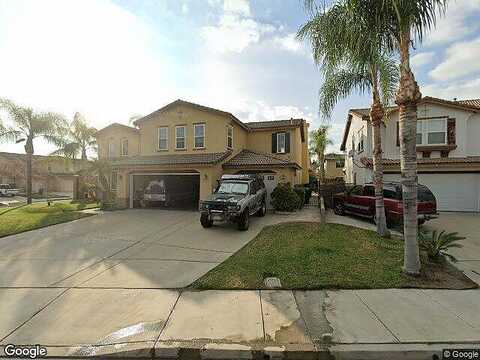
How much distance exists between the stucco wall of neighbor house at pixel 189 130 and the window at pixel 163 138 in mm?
236

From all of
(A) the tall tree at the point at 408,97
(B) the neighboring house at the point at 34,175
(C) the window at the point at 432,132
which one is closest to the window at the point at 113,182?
(A) the tall tree at the point at 408,97

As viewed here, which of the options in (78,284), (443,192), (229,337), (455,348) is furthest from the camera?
(443,192)

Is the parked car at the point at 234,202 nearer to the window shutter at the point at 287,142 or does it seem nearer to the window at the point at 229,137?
the window at the point at 229,137

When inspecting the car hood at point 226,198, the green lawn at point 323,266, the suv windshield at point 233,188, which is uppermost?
the suv windshield at point 233,188

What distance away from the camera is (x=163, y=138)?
18531 millimetres

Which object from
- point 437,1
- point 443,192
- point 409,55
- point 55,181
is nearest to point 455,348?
point 409,55

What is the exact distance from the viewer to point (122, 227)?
11297 millimetres

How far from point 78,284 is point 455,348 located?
6786 mm

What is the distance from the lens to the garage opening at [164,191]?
1727 cm

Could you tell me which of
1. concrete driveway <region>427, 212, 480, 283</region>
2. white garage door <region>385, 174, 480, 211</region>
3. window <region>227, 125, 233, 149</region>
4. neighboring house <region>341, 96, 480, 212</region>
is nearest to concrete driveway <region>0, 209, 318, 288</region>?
concrete driveway <region>427, 212, 480, 283</region>

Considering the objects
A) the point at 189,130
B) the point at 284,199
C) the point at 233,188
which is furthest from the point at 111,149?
the point at 284,199

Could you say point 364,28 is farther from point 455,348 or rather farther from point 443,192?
point 443,192

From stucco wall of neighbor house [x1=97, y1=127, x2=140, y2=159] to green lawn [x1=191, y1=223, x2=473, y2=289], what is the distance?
51.5ft

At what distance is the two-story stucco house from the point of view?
1565 cm
